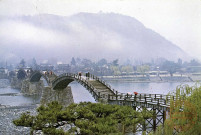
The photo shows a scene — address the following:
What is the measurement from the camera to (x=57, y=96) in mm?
40594

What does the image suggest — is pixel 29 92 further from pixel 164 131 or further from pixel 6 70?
pixel 164 131

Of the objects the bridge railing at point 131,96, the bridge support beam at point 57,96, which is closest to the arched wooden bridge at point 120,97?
the bridge railing at point 131,96

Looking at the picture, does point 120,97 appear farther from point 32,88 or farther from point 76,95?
point 32,88

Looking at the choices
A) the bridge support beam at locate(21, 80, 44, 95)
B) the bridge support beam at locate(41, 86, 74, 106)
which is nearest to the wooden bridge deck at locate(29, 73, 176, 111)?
the bridge support beam at locate(41, 86, 74, 106)

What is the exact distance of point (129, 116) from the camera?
1540cm

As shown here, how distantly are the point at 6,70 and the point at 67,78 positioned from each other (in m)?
86.1

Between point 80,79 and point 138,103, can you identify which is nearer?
point 138,103

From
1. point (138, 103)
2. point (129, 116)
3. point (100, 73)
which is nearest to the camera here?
point (129, 116)

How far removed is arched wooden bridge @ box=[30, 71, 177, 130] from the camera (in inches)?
762

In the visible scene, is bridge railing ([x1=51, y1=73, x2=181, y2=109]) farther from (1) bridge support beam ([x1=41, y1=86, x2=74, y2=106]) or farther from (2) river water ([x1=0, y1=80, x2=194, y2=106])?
(2) river water ([x1=0, y1=80, x2=194, y2=106])

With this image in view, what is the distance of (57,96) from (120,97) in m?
20.2

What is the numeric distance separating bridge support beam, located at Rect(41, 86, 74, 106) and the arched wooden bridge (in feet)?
2.97

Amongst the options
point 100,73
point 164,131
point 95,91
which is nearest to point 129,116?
point 164,131

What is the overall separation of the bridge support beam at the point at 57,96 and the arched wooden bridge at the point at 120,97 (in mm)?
904
